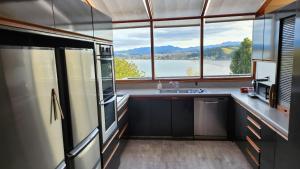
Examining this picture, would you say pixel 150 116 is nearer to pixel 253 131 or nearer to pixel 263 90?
pixel 253 131

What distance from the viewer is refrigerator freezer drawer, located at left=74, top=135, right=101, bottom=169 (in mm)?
1620

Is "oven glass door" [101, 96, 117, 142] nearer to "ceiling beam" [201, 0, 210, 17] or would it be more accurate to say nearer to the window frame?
the window frame

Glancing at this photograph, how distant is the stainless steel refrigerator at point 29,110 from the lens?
920 millimetres

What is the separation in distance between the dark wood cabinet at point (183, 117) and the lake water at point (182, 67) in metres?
0.90

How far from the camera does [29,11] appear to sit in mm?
1093

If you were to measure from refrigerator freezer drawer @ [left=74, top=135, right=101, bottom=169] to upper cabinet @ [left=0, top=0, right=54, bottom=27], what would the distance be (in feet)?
3.22

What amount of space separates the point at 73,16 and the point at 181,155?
8.18 ft

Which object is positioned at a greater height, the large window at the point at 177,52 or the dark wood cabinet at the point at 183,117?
the large window at the point at 177,52

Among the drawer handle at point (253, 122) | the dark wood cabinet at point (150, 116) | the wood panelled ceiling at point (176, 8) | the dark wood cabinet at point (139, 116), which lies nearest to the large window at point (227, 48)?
the wood panelled ceiling at point (176, 8)

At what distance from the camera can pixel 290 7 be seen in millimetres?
2041

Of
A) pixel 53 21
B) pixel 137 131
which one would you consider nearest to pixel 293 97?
pixel 53 21

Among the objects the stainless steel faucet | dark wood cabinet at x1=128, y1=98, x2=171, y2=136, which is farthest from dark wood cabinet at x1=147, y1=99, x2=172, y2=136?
the stainless steel faucet

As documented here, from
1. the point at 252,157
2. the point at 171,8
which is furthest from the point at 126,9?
the point at 252,157

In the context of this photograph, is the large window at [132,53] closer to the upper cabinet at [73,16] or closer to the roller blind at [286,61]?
the upper cabinet at [73,16]
